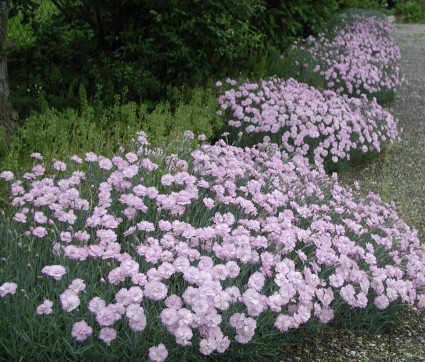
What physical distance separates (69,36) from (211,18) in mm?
1829

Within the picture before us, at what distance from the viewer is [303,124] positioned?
493cm

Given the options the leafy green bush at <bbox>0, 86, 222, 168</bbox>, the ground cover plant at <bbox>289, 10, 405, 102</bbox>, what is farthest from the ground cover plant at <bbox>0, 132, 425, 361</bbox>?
the ground cover plant at <bbox>289, 10, 405, 102</bbox>

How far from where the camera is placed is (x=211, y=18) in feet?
17.6

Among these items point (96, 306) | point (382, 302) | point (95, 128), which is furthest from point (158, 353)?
point (95, 128)

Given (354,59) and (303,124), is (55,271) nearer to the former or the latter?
(303,124)

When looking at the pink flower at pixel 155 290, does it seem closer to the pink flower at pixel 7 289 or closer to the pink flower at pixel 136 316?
the pink flower at pixel 136 316

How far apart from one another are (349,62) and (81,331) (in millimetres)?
6667

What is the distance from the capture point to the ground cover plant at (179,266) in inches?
77.1

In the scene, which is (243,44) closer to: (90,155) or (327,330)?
(90,155)

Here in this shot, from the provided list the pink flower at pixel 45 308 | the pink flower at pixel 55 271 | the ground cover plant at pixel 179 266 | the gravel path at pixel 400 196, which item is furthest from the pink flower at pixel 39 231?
the gravel path at pixel 400 196

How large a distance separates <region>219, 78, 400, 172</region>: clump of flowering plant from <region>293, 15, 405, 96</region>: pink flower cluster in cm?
133

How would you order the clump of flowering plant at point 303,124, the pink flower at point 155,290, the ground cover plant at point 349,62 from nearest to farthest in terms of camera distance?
the pink flower at point 155,290 → the clump of flowering plant at point 303,124 → the ground cover plant at point 349,62

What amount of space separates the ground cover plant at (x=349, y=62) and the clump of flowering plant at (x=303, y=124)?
4.26 ft

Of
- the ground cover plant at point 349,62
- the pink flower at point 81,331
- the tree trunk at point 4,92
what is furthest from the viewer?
the ground cover plant at point 349,62
